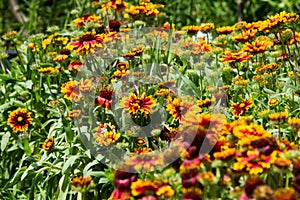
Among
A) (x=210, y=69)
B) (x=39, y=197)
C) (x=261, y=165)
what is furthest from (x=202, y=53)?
(x=261, y=165)

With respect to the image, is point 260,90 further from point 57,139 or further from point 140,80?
point 57,139

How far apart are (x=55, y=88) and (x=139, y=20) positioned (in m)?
0.48

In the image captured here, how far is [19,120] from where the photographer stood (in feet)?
6.51

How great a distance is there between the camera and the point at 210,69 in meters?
2.23

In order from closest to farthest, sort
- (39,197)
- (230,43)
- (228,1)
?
1. (39,197)
2. (230,43)
3. (228,1)

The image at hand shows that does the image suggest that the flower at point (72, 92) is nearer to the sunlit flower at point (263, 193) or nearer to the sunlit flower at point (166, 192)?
the sunlit flower at point (166, 192)

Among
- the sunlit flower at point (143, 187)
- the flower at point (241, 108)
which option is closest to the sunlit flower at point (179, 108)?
the flower at point (241, 108)

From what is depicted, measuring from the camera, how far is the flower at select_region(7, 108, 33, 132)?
1971 millimetres

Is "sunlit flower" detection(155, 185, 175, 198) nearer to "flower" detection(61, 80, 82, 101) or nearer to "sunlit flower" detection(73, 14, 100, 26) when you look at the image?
"flower" detection(61, 80, 82, 101)

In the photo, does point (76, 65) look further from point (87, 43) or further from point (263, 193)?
point (263, 193)

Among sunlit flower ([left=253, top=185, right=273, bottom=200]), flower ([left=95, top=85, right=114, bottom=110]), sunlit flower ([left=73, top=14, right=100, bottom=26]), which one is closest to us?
sunlit flower ([left=253, top=185, right=273, bottom=200])

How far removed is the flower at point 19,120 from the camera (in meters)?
1.97

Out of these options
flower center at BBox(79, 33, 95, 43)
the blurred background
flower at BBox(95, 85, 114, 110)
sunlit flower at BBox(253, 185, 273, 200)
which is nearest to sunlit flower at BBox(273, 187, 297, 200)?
sunlit flower at BBox(253, 185, 273, 200)

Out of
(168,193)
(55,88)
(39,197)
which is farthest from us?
(55,88)
